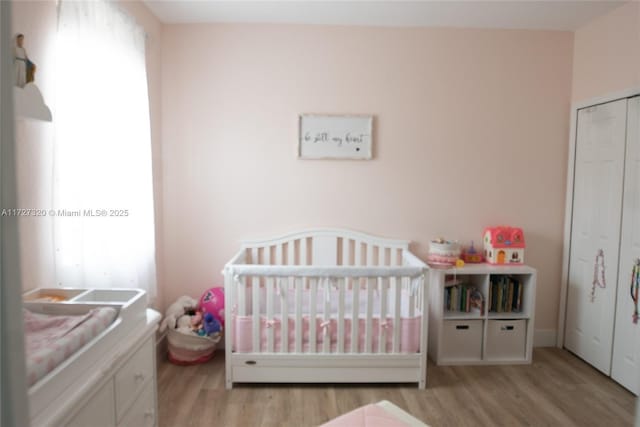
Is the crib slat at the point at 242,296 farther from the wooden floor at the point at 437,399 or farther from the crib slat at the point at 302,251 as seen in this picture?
the crib slat at the point at 302,251

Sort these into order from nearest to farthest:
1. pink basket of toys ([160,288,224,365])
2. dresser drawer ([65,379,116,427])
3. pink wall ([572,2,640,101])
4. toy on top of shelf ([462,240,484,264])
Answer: dresser drawer ([65,379,116,427]) → pink wall ([572,2,640,101]) → pink basket of toys ([160,288,224,365]) → toy on top of shelf ([462,240,484,264])

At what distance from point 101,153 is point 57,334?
39.9 inches

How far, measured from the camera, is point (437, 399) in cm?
231

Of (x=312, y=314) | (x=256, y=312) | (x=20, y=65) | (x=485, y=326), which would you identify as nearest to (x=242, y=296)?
(x=256, y=312)

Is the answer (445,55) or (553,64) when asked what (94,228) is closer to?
(445,55)

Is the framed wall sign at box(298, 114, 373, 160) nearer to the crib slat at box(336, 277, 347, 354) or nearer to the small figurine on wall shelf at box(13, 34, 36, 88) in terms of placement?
the crib slat at box(336, 277, 347, 354)

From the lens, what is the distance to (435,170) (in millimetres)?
2959

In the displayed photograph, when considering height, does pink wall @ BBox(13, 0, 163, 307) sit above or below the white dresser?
above

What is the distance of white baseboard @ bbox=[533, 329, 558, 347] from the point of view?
3.08 metres

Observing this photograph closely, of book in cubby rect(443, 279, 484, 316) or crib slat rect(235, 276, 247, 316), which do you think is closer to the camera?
crib slat rect(235, 276, 247, 316)

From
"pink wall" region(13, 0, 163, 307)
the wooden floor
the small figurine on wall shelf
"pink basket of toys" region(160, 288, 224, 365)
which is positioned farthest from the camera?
"pink basket of toys" region(160, 288, 224, 365)

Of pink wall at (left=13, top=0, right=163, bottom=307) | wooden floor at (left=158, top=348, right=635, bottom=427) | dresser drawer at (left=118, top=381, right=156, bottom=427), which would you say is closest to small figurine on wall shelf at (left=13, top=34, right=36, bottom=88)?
pink wall at (left=13, top=0, right=163, bottom=307)

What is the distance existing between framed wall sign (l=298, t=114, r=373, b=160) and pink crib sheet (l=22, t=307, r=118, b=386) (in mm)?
1874

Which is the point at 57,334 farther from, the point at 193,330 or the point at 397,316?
the point at 397,316
